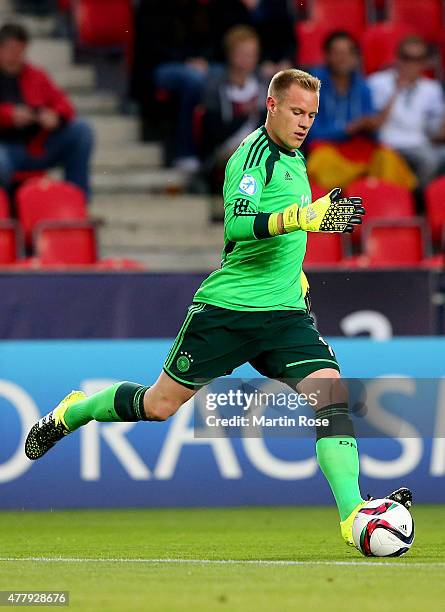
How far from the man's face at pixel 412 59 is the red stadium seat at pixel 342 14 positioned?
184 centimetres

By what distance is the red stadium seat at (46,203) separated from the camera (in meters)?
13.0

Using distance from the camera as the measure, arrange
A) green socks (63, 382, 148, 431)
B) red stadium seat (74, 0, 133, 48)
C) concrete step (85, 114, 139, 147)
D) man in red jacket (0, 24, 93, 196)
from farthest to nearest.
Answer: red stadium seat (74, 0, 133, 48), concrete step (85, 114, 139, 147), man in red jacket (0, 24, 93, 196), green socks (63, 382, 148, 431)

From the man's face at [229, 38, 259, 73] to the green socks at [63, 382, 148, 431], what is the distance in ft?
21.6

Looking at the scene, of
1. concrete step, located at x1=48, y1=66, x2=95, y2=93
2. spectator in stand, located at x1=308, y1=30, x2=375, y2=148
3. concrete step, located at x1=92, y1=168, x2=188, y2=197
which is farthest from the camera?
concrete step, located at x1=48, y1=66, x2=95, y2=93

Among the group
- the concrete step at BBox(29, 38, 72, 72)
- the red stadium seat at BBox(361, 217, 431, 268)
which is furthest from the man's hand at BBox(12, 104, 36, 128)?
the red stadium seat at BBox(361, 217, 431, 268)

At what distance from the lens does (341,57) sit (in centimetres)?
1385

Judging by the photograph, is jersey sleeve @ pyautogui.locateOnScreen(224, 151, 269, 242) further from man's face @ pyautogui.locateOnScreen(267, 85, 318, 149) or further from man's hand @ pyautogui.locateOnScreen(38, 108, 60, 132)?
man's hand @ pyautogui.locateOnScreen(38, 108, 60, 132)

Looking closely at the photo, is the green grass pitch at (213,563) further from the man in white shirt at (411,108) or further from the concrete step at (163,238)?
the man in white shirt at (411,108)

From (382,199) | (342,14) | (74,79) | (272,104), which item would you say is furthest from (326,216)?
(342,14)

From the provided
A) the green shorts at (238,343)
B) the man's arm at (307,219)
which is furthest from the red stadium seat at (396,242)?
the man's arm at (307,219)

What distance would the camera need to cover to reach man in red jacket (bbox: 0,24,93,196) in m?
13.6

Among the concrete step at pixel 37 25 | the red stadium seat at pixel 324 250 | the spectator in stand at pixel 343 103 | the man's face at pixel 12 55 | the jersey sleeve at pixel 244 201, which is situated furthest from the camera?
the concrete step at pixel 37 25

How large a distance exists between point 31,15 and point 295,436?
706 cm

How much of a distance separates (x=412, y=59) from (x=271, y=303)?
24.6ft
